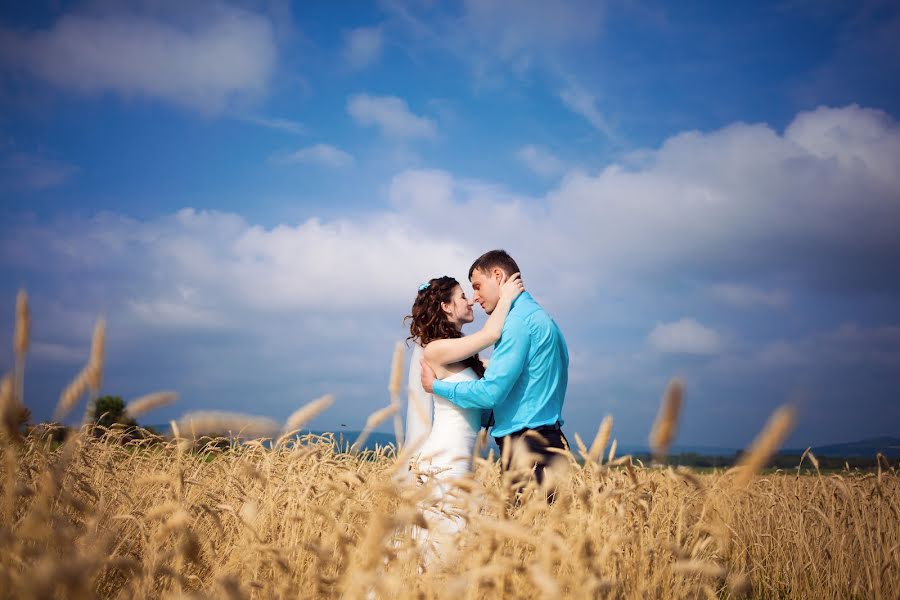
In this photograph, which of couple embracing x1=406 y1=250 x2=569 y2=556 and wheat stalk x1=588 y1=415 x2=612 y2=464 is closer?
wheat stalk x1=588 y1=415 x2=612 y2=464

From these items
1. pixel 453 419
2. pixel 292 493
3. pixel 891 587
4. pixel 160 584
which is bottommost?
pixel 891 587

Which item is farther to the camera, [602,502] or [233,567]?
[233,567]

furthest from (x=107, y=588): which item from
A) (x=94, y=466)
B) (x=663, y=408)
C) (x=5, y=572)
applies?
(x=663, y=408)

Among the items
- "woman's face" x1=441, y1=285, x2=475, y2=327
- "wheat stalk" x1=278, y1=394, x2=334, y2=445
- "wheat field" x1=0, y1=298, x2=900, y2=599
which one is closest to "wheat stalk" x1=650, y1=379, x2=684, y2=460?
"wheat field" x1=0, y1=298, x2=900, y2=599

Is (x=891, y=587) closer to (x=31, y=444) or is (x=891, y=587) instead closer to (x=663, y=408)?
(x=663, y=408)

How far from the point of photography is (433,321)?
6395mm

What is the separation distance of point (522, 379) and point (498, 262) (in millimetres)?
1278

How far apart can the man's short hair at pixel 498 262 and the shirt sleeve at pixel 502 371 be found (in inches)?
27.9

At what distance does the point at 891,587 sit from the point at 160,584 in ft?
16.3

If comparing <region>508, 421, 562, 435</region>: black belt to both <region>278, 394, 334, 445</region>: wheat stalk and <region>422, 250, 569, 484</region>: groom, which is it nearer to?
<region>422, 250, 569, 484</region>: groom

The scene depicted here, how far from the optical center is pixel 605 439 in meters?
2.84

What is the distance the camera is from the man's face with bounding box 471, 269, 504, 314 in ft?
19.6

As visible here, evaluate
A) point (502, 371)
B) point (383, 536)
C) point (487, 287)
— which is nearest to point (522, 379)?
point (502, 371)

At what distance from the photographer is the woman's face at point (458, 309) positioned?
6484mm
